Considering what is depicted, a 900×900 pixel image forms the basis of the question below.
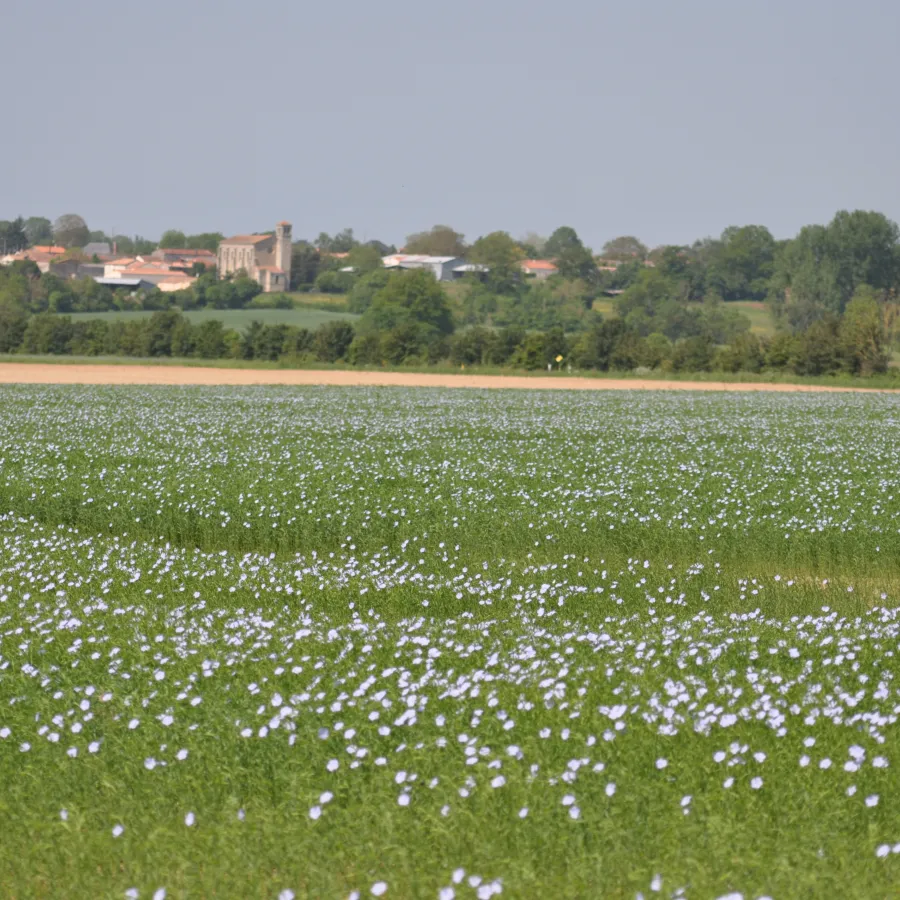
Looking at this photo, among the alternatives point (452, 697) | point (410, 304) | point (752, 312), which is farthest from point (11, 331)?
point (752, 312)

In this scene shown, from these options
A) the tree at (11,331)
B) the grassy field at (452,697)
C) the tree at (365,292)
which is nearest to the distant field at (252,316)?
the tree at (365,292)

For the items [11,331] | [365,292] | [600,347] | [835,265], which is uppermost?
[835,265]

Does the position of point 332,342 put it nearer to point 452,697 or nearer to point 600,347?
point 600,347

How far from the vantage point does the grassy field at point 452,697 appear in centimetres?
616

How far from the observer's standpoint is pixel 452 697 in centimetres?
803

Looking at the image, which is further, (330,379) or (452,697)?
(330,379)

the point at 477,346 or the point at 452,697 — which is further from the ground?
the point at 477,346

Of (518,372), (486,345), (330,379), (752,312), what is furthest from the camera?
(752,312)

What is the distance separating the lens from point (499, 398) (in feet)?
180

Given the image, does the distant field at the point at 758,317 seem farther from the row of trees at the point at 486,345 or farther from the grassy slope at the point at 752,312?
the row of trees at the point at 486,345

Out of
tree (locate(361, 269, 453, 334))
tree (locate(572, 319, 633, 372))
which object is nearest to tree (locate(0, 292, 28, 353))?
tree (locate(361, 269, 453, 334))

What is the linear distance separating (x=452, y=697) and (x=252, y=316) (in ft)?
539

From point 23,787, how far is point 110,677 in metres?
1.68

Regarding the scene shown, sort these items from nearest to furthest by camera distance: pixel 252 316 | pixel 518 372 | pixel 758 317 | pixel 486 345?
pixel 518 372 → pixel 486 345 → pixel 252 316 → pixel 758 317
